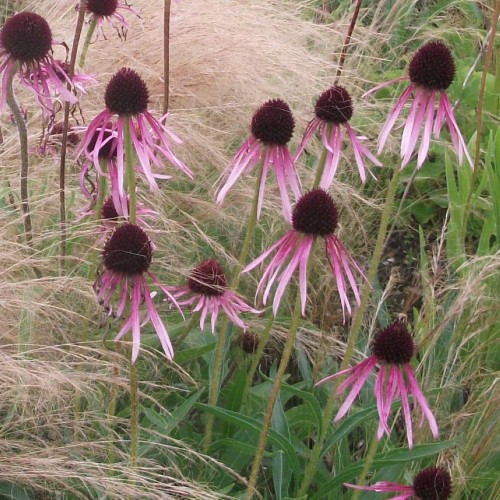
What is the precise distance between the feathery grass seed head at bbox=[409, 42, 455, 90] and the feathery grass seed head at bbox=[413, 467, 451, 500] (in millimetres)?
419

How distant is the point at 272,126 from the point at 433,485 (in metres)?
0.43

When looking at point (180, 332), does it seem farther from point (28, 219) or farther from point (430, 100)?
point (430, 100)

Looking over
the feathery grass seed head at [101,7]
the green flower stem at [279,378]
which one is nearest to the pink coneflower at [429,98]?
the green flower stem at [279,378]

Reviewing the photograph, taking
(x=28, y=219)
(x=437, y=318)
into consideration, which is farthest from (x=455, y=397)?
(x=28, y=219)

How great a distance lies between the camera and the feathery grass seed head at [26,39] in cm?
120

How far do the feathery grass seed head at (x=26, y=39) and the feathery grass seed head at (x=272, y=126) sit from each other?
0.32m

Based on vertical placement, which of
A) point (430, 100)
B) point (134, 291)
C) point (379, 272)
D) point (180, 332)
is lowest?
point (379, 272)

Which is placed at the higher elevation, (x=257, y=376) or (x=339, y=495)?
(x=339, y=495)

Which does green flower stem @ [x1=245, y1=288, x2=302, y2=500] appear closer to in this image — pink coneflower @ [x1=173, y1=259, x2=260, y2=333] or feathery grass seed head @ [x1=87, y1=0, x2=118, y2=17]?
pink coneflower @ [x1=173, y1=259, x2=260, y2=333]

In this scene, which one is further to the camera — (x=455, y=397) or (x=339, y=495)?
(x=455, y=397)

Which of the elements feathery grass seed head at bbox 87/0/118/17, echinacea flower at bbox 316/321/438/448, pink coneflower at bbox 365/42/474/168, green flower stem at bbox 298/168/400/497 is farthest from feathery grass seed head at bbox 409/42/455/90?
feathery grass seed head at bbox 87/0/118/17

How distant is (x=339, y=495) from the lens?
4.25 feet

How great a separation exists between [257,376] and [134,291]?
2.41 feet

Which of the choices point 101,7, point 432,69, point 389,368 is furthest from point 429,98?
point 101,7
